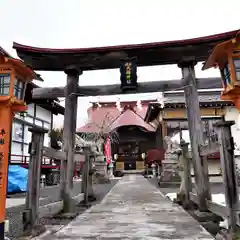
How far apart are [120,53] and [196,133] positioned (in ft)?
9.92

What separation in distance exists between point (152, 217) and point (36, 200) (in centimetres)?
261

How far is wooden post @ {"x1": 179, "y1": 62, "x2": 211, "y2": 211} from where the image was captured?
6102 mm

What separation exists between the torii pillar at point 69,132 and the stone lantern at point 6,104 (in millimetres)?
3143

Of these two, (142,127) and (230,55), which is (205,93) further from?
(230,55)

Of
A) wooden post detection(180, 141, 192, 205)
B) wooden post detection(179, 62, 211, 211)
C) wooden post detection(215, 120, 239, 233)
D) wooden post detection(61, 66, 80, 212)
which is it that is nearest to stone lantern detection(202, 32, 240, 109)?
wooden post detection(215, 120, 239, 233)

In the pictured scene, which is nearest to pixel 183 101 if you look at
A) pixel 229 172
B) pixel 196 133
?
pixel 196 133

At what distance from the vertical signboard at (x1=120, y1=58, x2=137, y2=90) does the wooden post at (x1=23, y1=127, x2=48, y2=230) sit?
11.3 ft

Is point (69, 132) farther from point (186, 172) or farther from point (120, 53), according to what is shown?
point (186, 172)

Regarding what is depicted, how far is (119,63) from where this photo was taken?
25.0 ft

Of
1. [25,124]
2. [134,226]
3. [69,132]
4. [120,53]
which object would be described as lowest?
[134,226]

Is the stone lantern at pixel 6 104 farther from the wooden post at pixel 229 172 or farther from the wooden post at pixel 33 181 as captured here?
the wooden post at pixel 229 172

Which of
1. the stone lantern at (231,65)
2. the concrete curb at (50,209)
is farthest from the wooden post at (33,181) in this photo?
the stone lantern at (231,65)

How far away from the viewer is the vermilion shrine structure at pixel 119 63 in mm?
6930

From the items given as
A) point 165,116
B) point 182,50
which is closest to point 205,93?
point 165,116
